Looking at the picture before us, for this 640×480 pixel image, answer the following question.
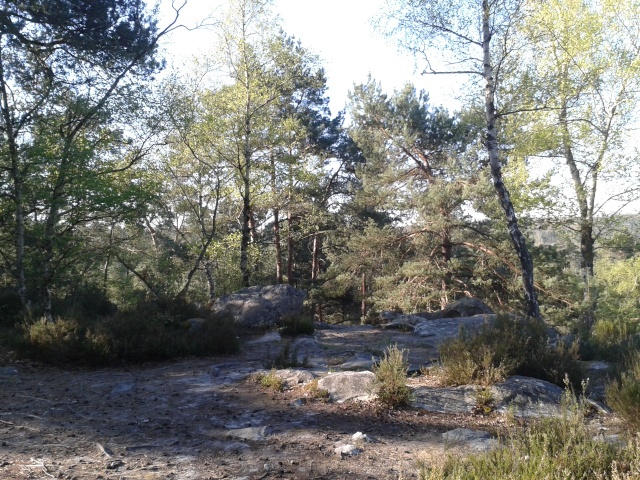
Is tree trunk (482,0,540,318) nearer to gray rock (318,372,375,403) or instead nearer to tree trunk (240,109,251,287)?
gray rock (318,372,375,403)

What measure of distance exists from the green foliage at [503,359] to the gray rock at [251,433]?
2.34 metres

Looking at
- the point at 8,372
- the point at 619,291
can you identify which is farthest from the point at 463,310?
the point at 8,372

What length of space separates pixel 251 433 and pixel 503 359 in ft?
9.92

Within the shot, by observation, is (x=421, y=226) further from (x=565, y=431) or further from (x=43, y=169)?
(x=565, y=431)

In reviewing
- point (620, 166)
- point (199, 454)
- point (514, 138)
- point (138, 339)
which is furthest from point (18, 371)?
point (620, 166)

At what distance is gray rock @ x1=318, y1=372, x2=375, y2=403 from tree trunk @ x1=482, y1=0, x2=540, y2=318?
589 centimetres

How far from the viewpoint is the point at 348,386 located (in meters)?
5.66

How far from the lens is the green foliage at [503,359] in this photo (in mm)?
5617

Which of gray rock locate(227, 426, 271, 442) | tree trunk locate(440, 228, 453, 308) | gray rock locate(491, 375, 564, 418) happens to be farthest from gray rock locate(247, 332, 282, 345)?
tree trunk locate(440, 228, 453, 308)

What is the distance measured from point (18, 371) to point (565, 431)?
23.5 ft

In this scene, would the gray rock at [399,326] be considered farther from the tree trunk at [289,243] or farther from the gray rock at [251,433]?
the tree trunk at [289,243]

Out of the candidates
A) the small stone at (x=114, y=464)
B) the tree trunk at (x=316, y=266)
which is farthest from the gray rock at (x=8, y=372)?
the tree trunk at (x=316, y=266)

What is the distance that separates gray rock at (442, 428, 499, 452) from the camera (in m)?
3.91

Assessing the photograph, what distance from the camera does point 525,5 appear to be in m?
11.1
